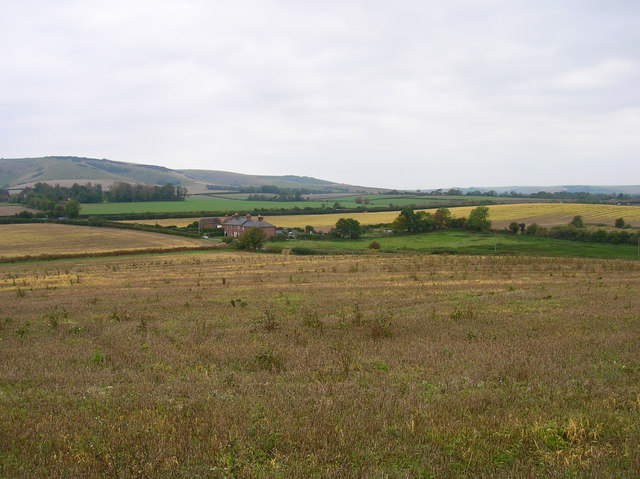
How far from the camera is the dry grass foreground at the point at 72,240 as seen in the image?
2363 inches

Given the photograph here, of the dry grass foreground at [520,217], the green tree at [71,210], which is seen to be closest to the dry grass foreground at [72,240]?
the green tree at [71,210]

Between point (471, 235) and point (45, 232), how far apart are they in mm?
75788

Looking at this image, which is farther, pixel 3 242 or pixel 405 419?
pixel 3 242

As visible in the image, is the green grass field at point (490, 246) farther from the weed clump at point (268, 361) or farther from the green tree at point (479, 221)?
the weed clump at point (268, 361)

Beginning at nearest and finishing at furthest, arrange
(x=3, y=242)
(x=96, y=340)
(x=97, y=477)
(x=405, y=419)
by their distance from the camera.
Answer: (x=97, y=477) → (x=405, y=419) → (x=96, y=340) → (x=3, y=242)

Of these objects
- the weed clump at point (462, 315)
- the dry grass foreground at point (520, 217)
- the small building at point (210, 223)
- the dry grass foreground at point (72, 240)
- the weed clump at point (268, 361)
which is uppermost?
the dry grass foreground at point (520, 217)

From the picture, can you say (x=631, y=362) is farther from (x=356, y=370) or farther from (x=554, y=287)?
(x=554, y=287)

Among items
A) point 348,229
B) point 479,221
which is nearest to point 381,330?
point 348,229

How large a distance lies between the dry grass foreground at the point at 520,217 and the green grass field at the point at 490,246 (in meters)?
15.7

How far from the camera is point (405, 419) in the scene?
20.0ft

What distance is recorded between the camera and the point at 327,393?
7207 millimetres

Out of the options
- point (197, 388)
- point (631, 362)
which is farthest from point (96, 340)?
point (631, 362)

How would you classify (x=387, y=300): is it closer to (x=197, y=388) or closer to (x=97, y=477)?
(x=197, y=388)

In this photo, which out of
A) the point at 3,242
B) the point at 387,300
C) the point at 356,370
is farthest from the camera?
the point at 3,242
